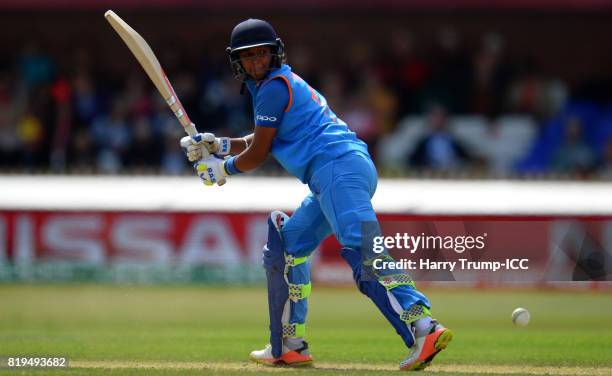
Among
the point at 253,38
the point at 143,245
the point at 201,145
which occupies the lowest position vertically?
the point at 143,245

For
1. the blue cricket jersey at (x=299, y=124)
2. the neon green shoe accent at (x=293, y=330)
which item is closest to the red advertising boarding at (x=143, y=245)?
the neon green shoe accent at (x=293, y=330)

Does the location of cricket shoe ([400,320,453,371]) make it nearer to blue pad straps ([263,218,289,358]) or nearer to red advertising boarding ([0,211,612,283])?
blue pad straps ([263,218,289,358])

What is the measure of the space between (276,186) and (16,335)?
205 inches

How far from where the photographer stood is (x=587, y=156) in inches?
578

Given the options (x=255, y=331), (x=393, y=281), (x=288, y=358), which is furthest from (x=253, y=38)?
(x=255, y=331)

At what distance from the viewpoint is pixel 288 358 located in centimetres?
695

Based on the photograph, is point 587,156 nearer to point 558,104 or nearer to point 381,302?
point 558,104

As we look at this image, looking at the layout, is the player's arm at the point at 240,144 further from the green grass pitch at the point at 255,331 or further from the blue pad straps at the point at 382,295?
the green grass pitch at the point at 255,331

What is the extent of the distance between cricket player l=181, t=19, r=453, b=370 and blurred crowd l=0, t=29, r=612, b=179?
7428mm

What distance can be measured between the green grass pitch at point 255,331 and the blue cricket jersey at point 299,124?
119 cm

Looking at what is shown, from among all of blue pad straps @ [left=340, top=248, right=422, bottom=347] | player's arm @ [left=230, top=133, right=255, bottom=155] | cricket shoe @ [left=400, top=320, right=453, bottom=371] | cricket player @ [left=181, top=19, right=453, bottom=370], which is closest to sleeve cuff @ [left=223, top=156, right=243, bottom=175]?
cricket player @ [left=181, top=19, right=453, bottom=370]

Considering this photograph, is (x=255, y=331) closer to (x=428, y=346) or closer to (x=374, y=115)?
(x=428, y=346)

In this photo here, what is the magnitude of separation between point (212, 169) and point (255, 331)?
8.53ft

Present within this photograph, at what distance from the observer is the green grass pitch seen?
276 inches
